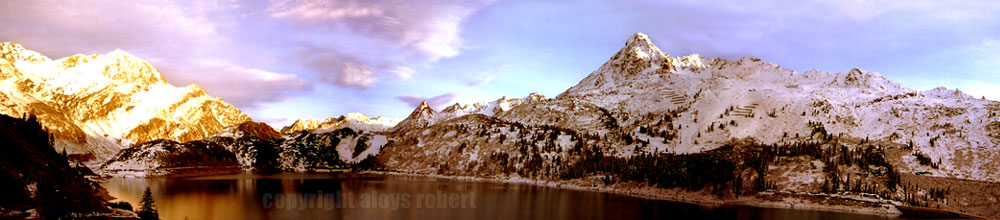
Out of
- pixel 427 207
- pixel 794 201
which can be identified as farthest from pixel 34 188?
pixel 794 201

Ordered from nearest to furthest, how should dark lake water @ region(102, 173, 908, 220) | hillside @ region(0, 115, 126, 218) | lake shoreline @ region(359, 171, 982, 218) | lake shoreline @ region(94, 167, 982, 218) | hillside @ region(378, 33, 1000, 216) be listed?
1. hillside @ region(0, 115, 126, 218)
2. dark lake water @ region(102, 173, 908, 220)
3. lake shoreline @ region(94, 167, 982, 218)
4. lake shoreline @ region(359, 171, 982, 218)
5. hillside @ region(378, 33, 1000, 216)

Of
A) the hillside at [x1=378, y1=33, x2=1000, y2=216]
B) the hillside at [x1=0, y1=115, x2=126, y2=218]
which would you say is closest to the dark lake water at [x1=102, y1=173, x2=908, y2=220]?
the hillside at [x1=0, y1=115, x2=126, y2=218]

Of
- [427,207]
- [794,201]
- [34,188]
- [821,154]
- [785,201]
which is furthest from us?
[821,154]

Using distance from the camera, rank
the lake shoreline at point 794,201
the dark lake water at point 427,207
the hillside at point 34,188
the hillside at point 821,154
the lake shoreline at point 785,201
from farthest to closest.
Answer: the hillside at point 821,154 → the lake shoreline at point 785,201 → the lake shoreline at point 794,201 → the dark lake water at point 427,207 → the hillside at point 34,188

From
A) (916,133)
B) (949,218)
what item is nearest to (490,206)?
(949,218)

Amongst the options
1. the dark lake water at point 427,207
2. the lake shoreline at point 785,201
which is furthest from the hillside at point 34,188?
the lake shoreline at point 785,201

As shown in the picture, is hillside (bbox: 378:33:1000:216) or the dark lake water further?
hillside (bbox: 378:33:1000:216)

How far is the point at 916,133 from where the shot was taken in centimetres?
14212

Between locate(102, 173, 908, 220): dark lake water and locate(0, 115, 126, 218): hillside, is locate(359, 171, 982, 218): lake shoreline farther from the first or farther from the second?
locate(0, 115, 126, 218): hillside

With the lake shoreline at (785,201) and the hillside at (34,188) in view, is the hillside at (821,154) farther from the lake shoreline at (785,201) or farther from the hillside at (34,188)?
the hillside at (34,188)

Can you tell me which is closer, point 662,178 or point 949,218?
point 949,218

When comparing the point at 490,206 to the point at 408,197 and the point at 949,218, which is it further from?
the point at 949,218

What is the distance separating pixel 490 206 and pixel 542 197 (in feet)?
88.9

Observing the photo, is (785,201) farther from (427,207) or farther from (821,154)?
(427,207)
